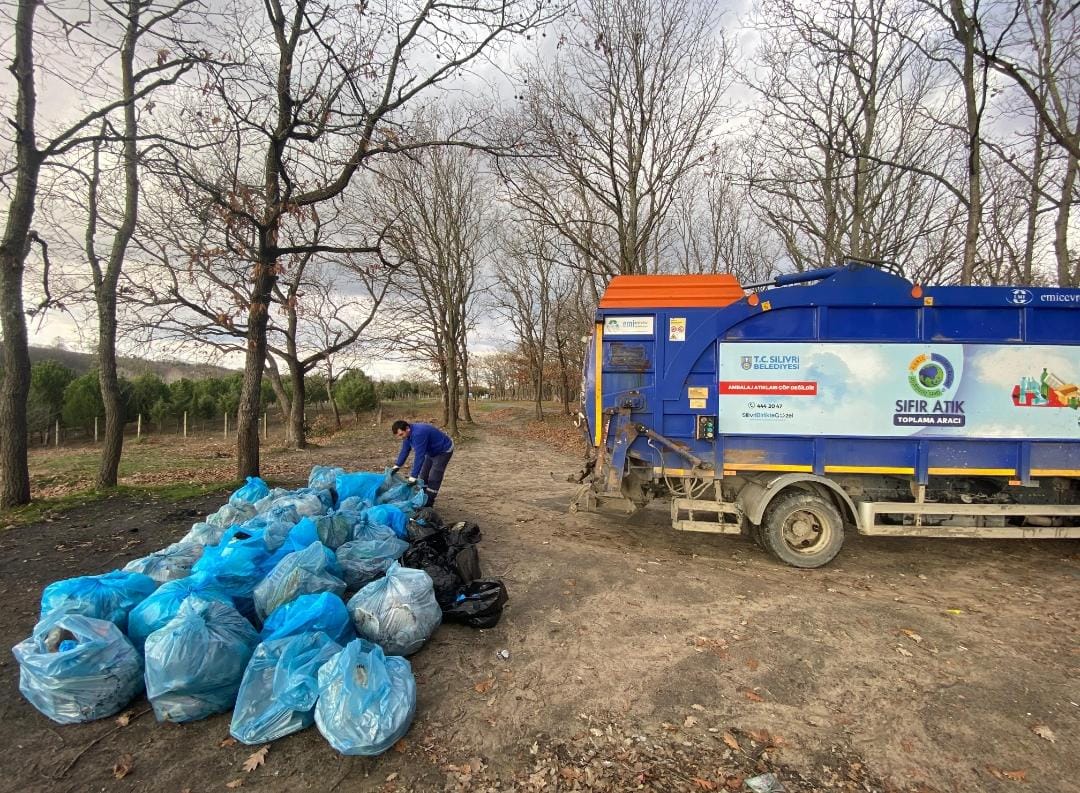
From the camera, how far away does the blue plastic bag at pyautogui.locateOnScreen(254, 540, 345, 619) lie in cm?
320

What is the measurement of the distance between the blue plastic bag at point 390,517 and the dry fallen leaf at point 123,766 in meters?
2.55

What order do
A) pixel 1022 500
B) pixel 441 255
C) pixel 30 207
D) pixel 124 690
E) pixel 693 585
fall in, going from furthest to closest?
pixel 441 255, pixel 30 207, pixel 1022 500, pixel 693 585, pixel 124 690

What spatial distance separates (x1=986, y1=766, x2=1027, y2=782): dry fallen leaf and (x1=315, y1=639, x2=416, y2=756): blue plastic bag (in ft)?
9.76

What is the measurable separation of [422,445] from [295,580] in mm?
3465

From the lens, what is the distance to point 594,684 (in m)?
3.09

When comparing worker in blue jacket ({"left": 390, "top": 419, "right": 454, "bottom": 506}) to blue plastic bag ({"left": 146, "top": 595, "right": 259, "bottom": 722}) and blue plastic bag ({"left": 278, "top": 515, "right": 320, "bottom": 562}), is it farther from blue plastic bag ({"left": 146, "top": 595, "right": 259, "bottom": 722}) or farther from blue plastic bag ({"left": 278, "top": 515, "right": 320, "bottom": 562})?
blue plastic bag ({"left": 146, "top": 595, "right": 259, "bottom": 722})

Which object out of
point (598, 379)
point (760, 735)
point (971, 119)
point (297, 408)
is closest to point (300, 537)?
point (598, 379)

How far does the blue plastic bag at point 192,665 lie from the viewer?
252 centimetres

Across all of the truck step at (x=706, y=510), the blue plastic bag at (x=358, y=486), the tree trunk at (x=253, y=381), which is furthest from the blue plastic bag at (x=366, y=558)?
the tree trunk at (x=253, y=381)

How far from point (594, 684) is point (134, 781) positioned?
2.40m

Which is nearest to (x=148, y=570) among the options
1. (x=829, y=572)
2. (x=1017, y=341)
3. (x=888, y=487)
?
(x=829, y=572)

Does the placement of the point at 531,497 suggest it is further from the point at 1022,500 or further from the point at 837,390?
the point at 1022,500

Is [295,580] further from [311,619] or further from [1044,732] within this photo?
[1044,732]

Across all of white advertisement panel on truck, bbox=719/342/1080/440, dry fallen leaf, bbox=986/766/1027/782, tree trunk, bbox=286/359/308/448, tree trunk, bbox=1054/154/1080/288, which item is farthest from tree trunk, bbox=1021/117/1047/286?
tree trunk, bbox=286/359/308/448
